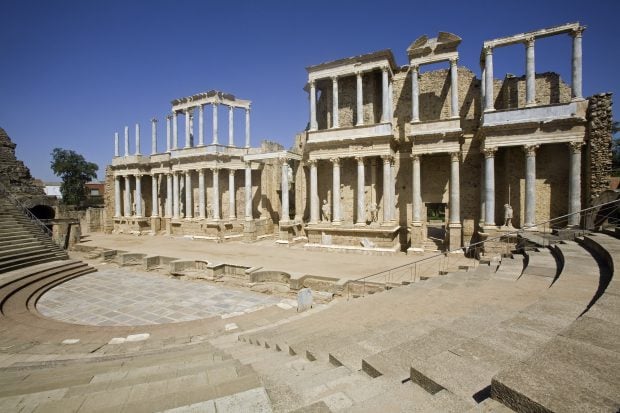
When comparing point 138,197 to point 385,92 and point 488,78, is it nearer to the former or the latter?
point 385,92

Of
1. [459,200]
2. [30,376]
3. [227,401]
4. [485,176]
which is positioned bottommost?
[30,376]

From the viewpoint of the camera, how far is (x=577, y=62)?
46.5 feet

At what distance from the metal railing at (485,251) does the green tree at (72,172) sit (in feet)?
178

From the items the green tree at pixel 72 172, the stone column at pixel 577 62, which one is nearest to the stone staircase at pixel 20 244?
the stone column at pixel 577 62

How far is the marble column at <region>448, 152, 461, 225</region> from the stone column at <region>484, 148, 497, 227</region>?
1407mm

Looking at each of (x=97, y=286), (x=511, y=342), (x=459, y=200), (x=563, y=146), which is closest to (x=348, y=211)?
(x=459, y=200)

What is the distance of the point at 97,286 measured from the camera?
42.3ft

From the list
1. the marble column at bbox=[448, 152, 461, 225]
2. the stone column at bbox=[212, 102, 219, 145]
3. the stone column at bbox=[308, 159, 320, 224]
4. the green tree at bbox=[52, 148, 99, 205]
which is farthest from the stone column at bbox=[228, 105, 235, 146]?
the green tree at bbox=[52, 148, 99, 205]

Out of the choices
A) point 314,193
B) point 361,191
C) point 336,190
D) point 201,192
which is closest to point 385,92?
point 361,191

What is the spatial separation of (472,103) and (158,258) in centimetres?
2096

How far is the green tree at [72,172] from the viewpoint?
4844 cm

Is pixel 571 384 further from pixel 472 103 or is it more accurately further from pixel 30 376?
pixel 472 103

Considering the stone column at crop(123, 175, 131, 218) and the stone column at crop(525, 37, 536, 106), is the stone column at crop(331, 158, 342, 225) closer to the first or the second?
the stone column at crop(525, 37, 536, 106)

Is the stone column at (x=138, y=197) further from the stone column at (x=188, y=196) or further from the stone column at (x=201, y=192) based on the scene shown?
the stone column at (x=201, y=192)
